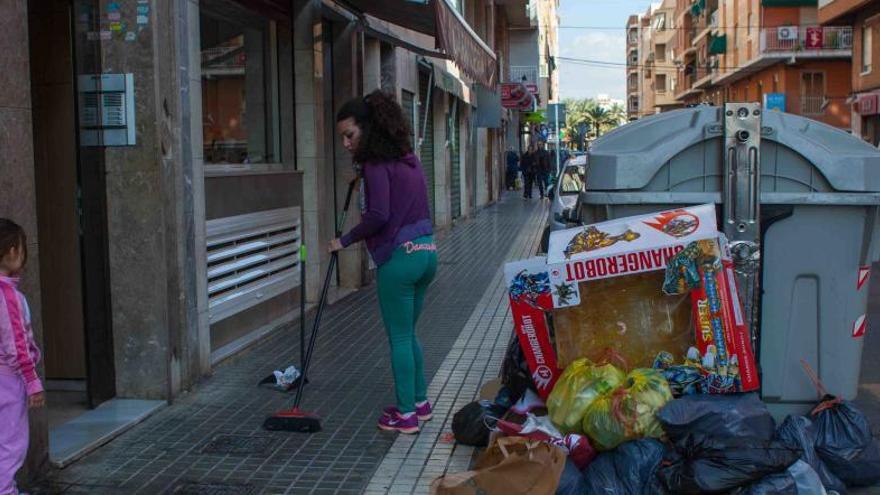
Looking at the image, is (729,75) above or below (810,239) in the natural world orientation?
above

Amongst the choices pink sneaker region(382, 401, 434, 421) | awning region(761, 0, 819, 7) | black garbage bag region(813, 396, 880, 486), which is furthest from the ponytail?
awning region(761, 0, 819, 7)

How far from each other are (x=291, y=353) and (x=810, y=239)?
420 cm

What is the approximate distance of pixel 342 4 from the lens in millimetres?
9984

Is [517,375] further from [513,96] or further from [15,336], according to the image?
[513,96]

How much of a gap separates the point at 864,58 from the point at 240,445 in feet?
115

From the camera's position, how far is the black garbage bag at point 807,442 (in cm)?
437

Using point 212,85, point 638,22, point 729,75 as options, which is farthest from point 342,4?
point 638,22

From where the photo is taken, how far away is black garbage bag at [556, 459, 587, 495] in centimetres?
416

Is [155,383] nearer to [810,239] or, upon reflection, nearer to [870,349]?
[810,239]

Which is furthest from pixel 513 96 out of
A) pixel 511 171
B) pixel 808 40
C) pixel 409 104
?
pixel 808 40

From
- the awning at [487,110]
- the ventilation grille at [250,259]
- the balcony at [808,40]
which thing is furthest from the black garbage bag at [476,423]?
the balcony at [808,40]

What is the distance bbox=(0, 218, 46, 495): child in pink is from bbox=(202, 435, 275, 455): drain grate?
4.54ft

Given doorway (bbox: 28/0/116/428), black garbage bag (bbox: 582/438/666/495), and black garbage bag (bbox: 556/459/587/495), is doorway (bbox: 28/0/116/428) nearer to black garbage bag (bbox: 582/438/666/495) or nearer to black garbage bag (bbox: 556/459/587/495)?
black garbage bag (bbox: 556/459/587/495)

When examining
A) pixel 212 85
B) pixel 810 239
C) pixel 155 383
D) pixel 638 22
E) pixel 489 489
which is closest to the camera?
pixel 489 489
